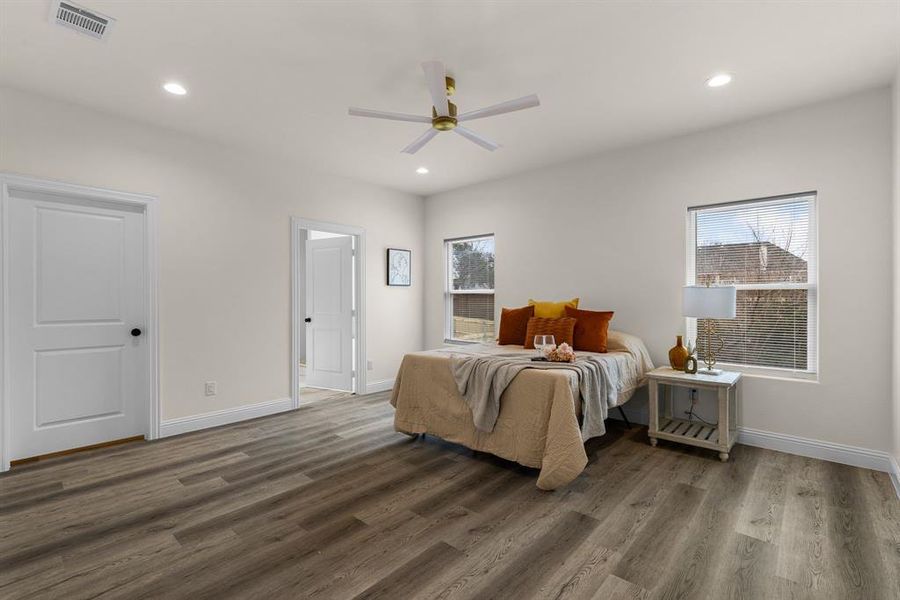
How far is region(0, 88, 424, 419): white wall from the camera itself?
3193 mm

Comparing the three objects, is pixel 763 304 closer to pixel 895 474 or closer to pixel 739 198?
pixel 739 198

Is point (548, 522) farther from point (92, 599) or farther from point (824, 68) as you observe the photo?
point (824, 68)

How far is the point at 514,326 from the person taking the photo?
4.38 m

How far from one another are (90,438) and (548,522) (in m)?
3.58

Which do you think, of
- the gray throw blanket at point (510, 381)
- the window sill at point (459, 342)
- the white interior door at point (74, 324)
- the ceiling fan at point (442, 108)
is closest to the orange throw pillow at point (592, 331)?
the gray throw blanket at point (510, 381)

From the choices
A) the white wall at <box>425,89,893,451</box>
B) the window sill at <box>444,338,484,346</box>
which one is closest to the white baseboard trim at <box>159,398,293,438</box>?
the window sill at <box>444,338,484,346</box>

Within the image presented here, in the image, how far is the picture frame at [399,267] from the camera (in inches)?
221

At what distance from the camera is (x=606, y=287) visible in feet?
14.2

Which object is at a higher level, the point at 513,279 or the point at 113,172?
the point at 113,172

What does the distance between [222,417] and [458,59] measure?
368 cm

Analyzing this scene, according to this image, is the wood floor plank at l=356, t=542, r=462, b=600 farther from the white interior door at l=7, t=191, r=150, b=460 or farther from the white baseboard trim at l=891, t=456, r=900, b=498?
the white interior door at l=7, t=191, r=150, b=460

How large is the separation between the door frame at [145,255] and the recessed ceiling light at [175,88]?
1.01m

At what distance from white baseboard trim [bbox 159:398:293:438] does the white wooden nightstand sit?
11.6ft

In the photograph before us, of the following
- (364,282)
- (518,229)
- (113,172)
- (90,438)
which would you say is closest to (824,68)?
(518,229)
